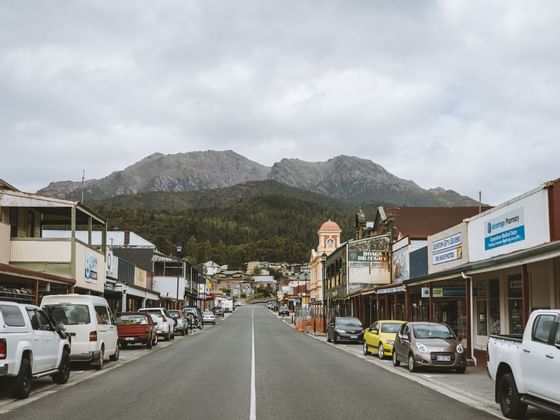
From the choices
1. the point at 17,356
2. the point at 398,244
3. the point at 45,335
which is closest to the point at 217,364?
the point at 45,335

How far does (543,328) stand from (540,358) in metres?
0.55

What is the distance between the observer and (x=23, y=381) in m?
14.0

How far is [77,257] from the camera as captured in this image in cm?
3112

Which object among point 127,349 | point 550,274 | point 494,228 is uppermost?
point 494,228

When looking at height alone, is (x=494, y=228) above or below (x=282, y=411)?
above

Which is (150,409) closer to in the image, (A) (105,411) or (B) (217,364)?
(A) (105,411)

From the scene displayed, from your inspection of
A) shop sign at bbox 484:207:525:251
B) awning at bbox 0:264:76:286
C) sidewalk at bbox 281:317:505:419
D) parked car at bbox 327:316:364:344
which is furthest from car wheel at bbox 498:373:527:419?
parked car at bbox 327:316:364:344

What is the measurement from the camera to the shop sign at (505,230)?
2200 cm

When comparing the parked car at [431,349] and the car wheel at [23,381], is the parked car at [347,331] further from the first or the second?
the car wheel at [23,381]

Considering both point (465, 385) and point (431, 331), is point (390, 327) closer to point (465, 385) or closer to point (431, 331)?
point (431, 331)

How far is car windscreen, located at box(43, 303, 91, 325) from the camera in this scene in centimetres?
2052

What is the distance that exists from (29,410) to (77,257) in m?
19.1

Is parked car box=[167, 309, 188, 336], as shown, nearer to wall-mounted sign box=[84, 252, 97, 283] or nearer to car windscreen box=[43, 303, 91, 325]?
wall-mounted sign box=[84, 252, 97, 283]

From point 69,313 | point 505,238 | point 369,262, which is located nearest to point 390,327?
point 505,238
